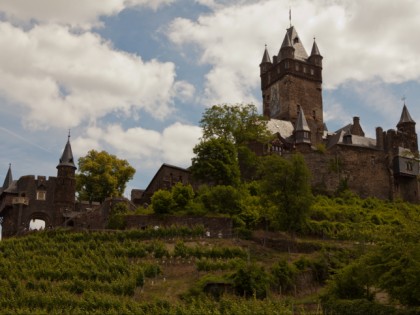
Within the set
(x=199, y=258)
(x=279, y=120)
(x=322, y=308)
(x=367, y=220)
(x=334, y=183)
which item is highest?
(x=279, y=120)

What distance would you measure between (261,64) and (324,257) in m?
46.2

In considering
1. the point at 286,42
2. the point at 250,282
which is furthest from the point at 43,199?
the point at 286,42

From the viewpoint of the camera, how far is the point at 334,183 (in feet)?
217

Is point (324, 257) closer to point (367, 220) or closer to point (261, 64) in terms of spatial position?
point (367, 220)

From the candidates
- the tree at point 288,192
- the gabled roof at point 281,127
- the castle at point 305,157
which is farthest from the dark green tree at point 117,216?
the gabled roof at point 281,127

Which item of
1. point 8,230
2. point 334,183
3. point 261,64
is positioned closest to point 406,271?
point 334,183

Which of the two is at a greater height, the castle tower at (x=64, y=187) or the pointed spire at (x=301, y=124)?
the pointed spire at (x=301, y=124)

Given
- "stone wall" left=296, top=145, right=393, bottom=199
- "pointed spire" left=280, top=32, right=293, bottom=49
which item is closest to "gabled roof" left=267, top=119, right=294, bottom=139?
"stone wall" left=296, top=145, right=393, bottom=199

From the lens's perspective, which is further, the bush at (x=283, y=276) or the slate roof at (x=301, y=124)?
the slate roof at (x=301, y=124)

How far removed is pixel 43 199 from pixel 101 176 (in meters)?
7.09

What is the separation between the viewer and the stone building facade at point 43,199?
6172 centimetres

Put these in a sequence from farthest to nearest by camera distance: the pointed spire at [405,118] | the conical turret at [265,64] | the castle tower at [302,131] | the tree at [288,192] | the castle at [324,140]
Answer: the conical turret at [265,64]
the pointed spire at [405,118]
the castle tower at [302,131]
the castle at [324,140]
the tree at [288,192]

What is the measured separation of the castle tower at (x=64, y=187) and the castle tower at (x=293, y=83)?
28.7 meters

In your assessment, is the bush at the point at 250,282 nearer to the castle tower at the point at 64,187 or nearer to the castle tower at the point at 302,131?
the castle tower at the point at 64,187
